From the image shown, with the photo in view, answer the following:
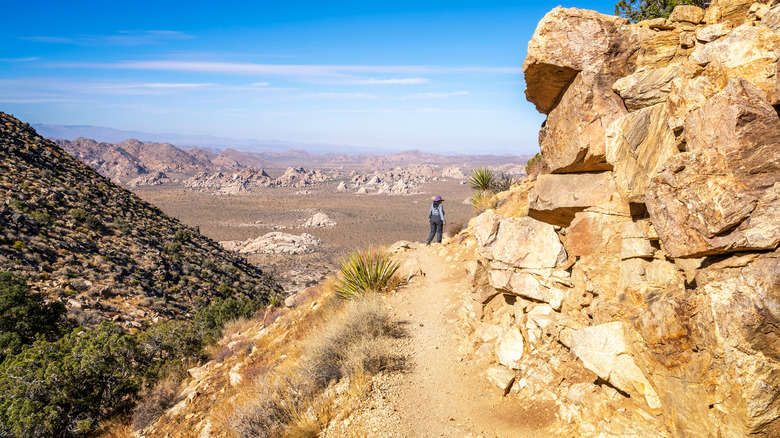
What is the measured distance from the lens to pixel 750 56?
13.3 feet

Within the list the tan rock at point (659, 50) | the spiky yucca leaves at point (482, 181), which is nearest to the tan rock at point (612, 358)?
the tan rock at point (659, 50)

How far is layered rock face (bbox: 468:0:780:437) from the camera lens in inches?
137

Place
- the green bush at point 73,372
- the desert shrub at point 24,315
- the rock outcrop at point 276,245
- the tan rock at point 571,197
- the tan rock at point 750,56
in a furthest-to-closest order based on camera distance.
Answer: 1. the rock outcrop at point 276,245
2. the desert shrub at point 24,315
3. the green bush at point 73,372
4. the tan rock at point 571,197
5. the tan rock at point 750,56

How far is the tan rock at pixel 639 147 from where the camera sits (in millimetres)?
4766

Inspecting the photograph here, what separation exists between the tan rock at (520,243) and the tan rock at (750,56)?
3.05 metres

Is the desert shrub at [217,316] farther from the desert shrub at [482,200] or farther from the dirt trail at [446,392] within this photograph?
the desert shrub at [482,200]

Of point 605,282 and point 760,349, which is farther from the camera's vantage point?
point 605,282

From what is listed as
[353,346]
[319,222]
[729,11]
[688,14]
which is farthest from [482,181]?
[319,222]

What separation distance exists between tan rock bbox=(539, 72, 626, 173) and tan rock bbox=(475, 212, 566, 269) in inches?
43.8

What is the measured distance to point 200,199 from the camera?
8506 centimetres

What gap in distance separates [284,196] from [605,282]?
96.5m

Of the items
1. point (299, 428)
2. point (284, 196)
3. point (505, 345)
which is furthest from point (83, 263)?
point (284, 196)

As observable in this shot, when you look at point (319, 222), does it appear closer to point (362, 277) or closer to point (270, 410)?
point (362, 277)

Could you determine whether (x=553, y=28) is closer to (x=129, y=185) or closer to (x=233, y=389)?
(x=233, y=389)
